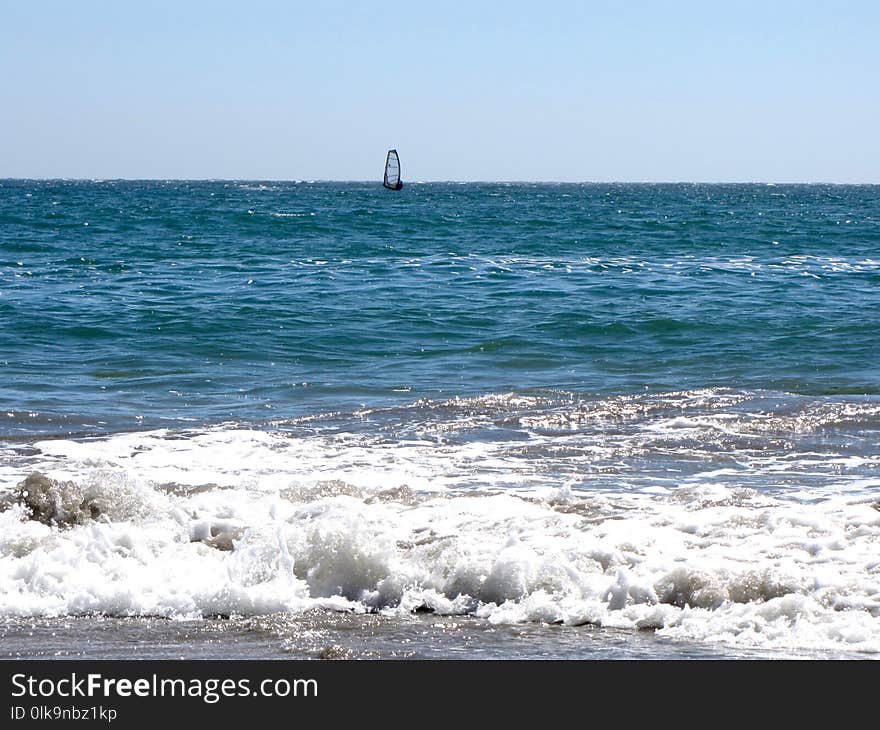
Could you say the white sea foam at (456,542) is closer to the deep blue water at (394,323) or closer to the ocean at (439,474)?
the ocean at (439,474)

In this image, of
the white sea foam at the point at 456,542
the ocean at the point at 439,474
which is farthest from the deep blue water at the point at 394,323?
the white sea foam at the point at 456,542

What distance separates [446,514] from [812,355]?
27.7ft

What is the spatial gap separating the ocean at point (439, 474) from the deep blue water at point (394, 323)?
0.28 ft

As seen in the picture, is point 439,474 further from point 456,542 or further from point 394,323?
point 394,323

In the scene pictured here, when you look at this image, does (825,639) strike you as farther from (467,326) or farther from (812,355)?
(467,326)

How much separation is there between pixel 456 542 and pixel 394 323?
1068 cm

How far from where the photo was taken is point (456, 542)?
7141mm

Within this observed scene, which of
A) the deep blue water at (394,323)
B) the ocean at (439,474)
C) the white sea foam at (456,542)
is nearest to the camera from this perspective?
the ocean at (439,474)

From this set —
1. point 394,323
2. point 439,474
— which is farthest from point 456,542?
point 394,323

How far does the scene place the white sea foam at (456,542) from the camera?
6293mm

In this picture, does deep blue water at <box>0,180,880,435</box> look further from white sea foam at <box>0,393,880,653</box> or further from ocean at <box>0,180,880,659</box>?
white sea foam at <box>0,393,880,653</box>

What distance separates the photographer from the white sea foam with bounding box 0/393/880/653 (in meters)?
6.29

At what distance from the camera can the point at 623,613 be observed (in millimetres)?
6215
